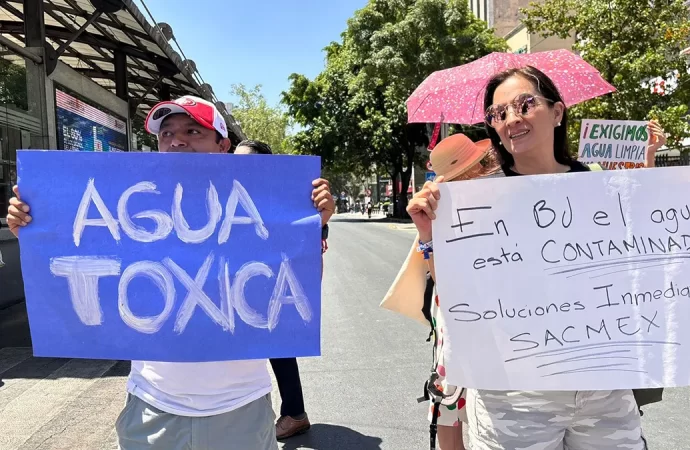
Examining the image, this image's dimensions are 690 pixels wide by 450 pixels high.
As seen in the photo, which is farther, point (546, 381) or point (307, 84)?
point (307, 84)

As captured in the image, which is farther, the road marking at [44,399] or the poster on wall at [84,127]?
the poster on wall at [84,127]

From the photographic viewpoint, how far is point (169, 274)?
1754 millimetres

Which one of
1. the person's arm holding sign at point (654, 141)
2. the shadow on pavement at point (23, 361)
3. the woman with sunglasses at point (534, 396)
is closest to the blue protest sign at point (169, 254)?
the woman with sunglasses at point (534, 396)

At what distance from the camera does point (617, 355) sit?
64.5 inches

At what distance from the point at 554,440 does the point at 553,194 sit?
77cm

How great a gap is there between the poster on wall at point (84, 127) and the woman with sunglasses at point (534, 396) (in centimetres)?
663

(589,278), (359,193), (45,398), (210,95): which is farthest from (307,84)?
(359,193)

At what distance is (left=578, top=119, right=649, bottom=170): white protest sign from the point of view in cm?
570

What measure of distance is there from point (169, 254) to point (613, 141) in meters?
5.49

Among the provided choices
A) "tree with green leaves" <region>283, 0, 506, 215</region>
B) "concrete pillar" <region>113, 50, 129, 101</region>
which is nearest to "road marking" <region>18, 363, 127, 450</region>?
"concrete pillar" <region>113, 50, 129, 101</region>

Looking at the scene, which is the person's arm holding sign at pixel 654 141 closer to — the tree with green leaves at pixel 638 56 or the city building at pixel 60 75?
the city building at pixel 60 75

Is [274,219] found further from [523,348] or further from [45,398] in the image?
[45,398]

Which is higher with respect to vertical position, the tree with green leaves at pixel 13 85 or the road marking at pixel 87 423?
the tree with green leaves at pixel 13 85

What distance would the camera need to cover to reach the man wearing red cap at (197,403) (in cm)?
168
